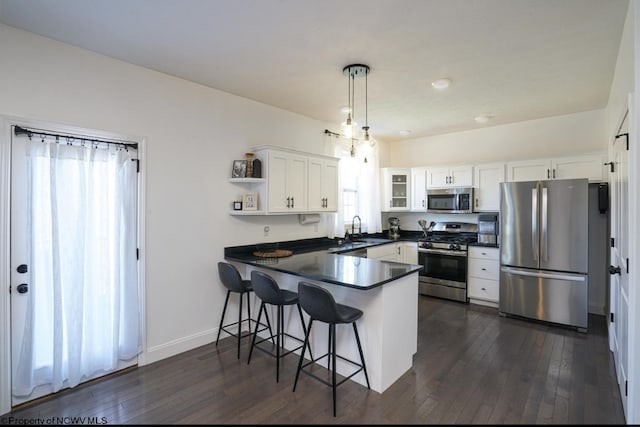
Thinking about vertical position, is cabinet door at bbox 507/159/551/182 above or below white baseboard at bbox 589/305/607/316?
above

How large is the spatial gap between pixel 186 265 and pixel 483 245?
392 centimetres

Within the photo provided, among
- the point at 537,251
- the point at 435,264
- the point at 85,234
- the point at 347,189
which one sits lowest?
the point at 435,264

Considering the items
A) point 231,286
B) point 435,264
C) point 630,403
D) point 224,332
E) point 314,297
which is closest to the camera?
point 630,403

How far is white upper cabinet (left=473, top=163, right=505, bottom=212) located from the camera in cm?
462

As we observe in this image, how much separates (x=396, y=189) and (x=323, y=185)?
194cm

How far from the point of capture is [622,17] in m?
2.15

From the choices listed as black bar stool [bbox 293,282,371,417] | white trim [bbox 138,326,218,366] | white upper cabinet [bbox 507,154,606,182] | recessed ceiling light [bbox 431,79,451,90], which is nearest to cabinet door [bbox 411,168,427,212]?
white upper cabinet [bbox 507,154,606,182]

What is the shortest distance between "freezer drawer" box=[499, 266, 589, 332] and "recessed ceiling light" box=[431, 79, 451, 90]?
2.49 m

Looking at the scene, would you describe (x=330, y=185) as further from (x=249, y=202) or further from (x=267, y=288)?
(x=267, y=288)

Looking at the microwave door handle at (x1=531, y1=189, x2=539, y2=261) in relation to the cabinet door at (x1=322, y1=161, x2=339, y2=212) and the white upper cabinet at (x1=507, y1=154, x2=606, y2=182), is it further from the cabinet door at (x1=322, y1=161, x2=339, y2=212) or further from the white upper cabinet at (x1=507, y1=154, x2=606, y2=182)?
the cabinet door at (x1=322, y1=161, x2=339, y2=212)

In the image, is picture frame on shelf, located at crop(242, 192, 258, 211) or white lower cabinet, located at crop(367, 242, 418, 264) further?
white lower cabinet, located at crop(367, 242, 418, 264)

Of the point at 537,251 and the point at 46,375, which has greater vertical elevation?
the point at 537,251

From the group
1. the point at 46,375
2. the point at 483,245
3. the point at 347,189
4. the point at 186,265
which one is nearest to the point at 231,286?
the point at 186,265

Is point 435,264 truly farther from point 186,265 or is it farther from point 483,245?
point 186,265
